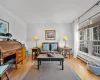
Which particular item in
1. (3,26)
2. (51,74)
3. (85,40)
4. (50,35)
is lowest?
(51,74)

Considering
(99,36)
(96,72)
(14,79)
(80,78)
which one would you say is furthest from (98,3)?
(14,79)

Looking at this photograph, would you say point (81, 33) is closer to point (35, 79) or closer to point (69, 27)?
point (69, 27)

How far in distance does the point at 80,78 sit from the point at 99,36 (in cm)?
188

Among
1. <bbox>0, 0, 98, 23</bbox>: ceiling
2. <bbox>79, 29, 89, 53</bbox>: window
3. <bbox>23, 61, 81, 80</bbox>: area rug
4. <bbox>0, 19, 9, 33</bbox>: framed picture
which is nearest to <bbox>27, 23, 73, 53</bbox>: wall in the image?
<bbox>79, 29, 89, 53</bbox>: window

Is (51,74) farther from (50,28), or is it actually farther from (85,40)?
(50,28)

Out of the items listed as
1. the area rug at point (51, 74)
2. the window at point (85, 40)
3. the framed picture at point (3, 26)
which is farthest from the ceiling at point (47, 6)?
the area rug at point (51, 74)

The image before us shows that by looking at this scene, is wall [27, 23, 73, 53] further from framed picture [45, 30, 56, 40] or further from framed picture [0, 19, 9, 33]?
framed picture [0, 19, 9, 33]

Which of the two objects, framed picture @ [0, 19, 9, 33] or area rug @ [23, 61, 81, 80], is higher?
framed picture @ [0, 19, 9, 33]

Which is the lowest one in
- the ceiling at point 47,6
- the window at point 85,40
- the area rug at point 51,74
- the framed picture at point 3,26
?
the area rug at point 51,74

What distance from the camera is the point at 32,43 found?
7539 millimetres

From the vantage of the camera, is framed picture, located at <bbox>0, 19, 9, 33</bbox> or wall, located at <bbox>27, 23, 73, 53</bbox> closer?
framed picture, located at <bbox>0, 19, 9, 33</bbox>

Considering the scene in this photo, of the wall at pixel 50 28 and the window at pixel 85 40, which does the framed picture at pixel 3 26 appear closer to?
the wall at pixel 50 28

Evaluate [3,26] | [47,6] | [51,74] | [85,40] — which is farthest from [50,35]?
[51,74]

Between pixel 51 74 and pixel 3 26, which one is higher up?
pixel 3 26
